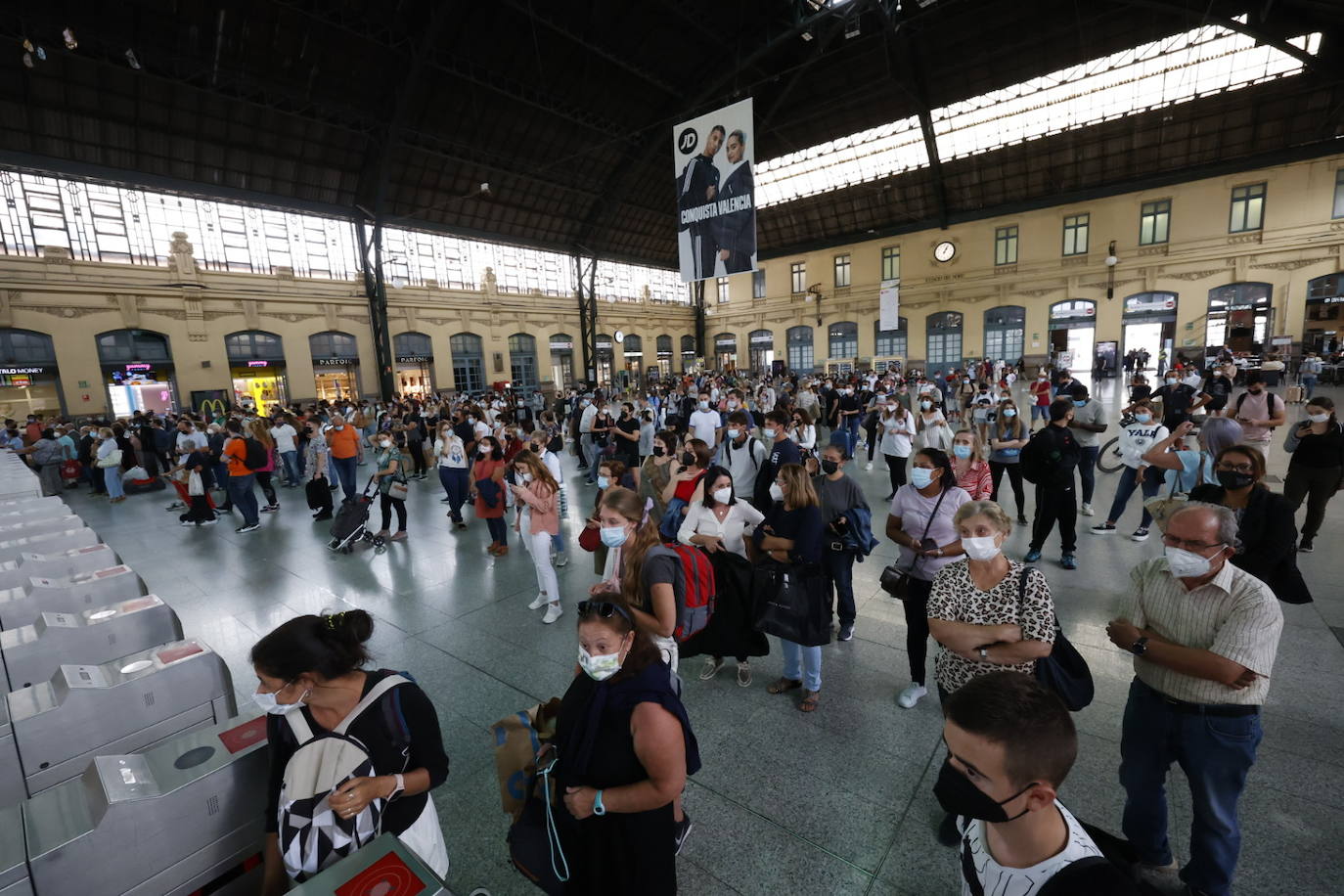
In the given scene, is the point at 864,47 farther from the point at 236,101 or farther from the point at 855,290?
the point at 236,101

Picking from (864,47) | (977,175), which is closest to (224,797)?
(864,47)

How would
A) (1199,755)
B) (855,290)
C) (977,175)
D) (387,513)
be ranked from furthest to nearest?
(855,290) → (977,175) → (387,513) → (1199,755)

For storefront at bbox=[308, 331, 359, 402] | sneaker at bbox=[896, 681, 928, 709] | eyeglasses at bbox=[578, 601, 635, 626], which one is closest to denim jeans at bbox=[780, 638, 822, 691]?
sneaker at bbox=[896, 681, 928, 709]

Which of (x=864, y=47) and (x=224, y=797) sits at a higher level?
(x=864, y=47)

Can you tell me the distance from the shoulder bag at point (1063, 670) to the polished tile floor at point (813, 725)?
0.77m

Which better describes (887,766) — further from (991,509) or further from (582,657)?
(582,657)

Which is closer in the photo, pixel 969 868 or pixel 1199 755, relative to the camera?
pixel 969 868

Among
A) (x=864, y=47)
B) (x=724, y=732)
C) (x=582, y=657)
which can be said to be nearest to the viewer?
(x=582, y=657)

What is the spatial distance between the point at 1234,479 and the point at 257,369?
2768 cm

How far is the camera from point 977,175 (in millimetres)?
28234

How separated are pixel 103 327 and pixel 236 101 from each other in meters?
8.84

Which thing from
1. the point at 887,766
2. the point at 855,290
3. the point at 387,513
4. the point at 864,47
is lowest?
the point at 887,766

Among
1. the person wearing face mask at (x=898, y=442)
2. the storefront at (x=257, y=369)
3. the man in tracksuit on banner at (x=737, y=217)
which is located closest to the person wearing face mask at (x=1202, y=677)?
the person wearing face mask at (x=898, y=442)

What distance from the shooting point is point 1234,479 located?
2988 mm
